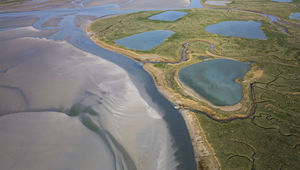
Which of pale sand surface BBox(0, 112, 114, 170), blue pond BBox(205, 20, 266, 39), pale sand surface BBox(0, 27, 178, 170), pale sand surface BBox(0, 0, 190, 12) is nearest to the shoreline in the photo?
pale sand surface BBox(0, 27, 178, 170)

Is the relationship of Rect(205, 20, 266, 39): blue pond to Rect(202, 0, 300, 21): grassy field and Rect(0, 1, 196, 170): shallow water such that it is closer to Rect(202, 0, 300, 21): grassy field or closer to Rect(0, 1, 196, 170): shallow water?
Rect(202, 0, 300, 21): grassy field

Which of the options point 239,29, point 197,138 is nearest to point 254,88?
point 197,138

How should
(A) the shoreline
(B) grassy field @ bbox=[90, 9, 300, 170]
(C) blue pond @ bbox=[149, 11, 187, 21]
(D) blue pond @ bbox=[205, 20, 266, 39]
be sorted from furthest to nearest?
1. (C) blue pond @ bbox=[149, 11, 187, 21]
2. (D) blue pond @ bbox=[205, 20, 266, 39]
3. (B) grassy field @ bbox=[90, 9, 300, 170]
4. (A) the shoreline

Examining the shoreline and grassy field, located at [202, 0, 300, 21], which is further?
grassy field, located at [202, 0, 300, 21]

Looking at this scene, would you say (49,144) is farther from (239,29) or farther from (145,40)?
(239,29)

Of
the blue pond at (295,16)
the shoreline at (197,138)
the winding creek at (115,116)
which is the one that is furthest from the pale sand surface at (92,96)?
the blue pond at (295,16)

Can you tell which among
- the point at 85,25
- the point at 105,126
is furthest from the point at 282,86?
the point at 85,25
